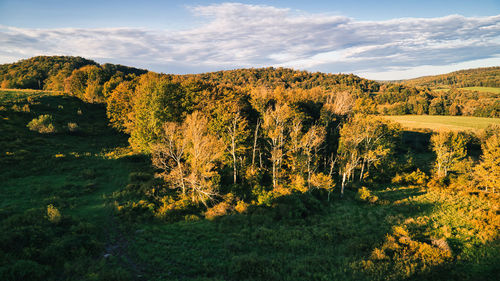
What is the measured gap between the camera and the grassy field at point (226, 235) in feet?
50.9

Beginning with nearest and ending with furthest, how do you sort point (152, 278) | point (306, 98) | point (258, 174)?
point (152, 278), point (258, 174), point (306, 98)

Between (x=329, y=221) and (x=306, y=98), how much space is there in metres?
36.6

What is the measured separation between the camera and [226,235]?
2203 cm

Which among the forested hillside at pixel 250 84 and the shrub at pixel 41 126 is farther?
the forested hillside at pixel 250 84

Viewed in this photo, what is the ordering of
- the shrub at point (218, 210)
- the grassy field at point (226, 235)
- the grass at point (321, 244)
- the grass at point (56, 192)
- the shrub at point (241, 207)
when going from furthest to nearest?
1. the shrub at point (241, 207)
2. the shrub at point (218, 210)
3. the grass at point (321, 244)
4. the grassy field at point (226, 235)
5. the grass at point (56, 192)

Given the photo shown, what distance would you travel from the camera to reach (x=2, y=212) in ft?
63.0

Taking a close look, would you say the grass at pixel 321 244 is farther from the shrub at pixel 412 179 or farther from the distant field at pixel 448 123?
the distant field at pixel 448 123

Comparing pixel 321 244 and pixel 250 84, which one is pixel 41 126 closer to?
pixel 321 244

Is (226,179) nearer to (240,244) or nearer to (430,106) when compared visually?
(240,244)

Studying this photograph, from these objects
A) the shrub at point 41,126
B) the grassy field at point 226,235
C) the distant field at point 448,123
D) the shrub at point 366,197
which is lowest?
the shrub at point 366,197

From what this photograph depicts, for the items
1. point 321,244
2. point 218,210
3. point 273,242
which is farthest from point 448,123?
point 218,210

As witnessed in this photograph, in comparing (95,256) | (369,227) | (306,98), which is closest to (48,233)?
(95,256)

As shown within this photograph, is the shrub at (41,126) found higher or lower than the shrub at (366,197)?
higher

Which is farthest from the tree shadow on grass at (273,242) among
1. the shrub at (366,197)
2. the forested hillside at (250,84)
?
the forested hillside at (250,84)
